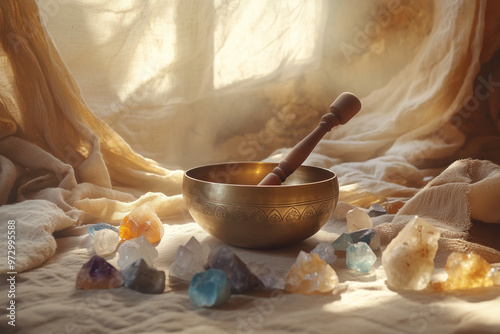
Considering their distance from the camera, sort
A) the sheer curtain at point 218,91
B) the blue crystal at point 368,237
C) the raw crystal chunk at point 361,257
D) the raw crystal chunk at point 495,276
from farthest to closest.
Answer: the sheer curtain at point 218,91 → the blue crystal at point 368,237 → the raw crystal chunk at point 361,257 → the raw crystal chunk at point 495,276

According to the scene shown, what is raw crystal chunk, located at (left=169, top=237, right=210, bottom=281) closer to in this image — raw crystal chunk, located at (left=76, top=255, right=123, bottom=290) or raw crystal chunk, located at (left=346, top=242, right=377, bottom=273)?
raw crystal chunk, located at (left=76, top=255, right=123, bottom=290)

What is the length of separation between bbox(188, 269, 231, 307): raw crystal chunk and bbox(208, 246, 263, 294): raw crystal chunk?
59 mm

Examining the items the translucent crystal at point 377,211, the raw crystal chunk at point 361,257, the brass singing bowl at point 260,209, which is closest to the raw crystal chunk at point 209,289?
the brass singing bowl at point 260,209

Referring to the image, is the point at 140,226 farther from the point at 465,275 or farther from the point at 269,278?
the point at 465,275

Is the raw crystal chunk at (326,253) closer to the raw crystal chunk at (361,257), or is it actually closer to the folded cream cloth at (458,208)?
the raw crystal chunk at (361,257)

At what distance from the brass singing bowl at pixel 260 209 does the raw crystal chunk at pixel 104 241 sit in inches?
9.5

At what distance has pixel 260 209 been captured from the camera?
3.74ft

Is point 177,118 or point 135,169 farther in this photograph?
point 177,118

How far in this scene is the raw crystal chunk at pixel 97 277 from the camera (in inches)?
40.1

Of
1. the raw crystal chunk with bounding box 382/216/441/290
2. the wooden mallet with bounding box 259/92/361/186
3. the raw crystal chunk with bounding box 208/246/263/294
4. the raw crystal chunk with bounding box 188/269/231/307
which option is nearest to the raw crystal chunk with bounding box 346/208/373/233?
the wooden mallet with bounding box 259/92/361/186

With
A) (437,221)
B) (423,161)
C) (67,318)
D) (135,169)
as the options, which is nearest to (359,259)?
(437,221)

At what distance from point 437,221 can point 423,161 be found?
92cm

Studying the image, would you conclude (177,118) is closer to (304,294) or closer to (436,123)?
(436,123)

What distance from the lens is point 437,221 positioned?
1416 mm
